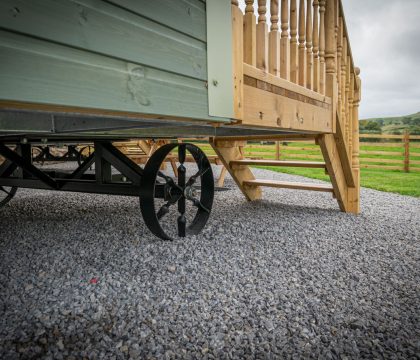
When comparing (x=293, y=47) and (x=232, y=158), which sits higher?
(x=293, y=47)

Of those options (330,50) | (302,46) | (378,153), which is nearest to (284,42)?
(302,46)

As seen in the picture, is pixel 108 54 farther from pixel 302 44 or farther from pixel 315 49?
pixel 315 49

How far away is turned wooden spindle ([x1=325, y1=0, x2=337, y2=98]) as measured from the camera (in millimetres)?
2793

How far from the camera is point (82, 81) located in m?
1.03

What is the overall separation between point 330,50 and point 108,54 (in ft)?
7.81

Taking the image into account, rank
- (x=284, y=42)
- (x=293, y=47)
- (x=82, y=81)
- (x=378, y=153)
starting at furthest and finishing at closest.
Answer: (x=378, y=153)
(x=293, y=47)
(x=284, y=42)
(x=82, y=81)

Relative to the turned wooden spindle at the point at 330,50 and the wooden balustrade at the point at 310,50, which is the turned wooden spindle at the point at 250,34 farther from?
the turned wooden spindle at the point at 330,50

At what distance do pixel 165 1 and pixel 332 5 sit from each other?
2.12 m

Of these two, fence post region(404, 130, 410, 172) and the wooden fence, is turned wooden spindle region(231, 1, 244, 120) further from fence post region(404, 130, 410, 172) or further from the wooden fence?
fence post region(404, 130, 410, 172)

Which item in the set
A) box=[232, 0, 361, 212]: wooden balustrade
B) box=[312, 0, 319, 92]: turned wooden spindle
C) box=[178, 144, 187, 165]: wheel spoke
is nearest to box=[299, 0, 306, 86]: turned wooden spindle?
box=[232, 0, 361, 212]: wooden balustrade

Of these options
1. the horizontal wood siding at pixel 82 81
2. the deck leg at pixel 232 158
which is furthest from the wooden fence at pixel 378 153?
the horizontal wood siding at pixel 82 81

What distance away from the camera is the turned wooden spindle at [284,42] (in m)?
2.20

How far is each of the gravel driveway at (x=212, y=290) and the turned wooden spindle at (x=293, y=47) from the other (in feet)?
4.45

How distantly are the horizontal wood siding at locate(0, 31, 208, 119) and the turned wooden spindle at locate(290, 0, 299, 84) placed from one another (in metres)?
1.38
